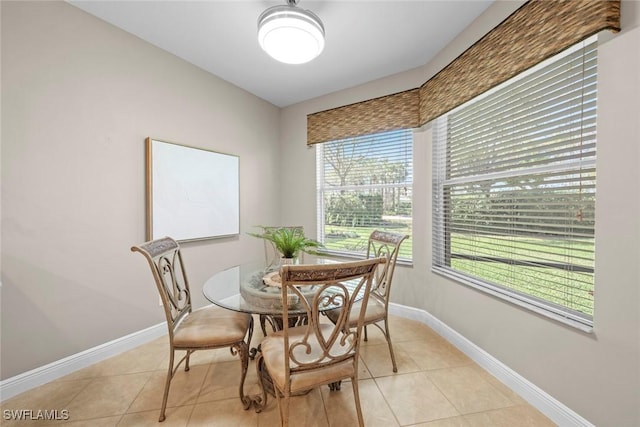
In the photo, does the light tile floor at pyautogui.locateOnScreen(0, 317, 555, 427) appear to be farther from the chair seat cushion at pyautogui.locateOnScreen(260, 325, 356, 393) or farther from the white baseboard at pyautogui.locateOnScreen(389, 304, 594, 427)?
the chair seat cushion at pyautogui.locateOnScreen(260, 325, 356, 393)

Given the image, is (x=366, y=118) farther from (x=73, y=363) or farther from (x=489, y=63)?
(x=73, y=363)

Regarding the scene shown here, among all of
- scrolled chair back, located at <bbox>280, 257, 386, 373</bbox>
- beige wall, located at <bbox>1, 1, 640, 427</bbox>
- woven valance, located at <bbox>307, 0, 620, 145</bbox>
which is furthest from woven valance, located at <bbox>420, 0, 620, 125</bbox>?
scrolled chair back, located at <bbox>280, 257, 386, 373</bbox>

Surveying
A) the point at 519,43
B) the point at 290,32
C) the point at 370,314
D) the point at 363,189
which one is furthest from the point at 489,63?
the point at 370,314

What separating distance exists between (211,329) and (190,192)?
153 centimetres

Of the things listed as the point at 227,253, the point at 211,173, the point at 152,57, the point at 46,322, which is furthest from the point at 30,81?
the point at 227,253

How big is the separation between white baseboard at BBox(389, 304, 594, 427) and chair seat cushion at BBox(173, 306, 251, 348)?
1738mm

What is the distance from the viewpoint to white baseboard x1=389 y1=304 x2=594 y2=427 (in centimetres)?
145

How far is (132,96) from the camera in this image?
226 cm

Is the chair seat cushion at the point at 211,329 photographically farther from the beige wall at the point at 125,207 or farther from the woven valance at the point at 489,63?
the woven valance at the point at 489,63

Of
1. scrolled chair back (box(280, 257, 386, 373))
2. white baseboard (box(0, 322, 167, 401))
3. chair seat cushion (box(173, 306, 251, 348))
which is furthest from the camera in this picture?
white baseboard (box(0, 322, 167, 401))

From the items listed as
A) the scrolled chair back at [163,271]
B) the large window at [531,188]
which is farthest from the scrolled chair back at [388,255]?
the scrolled chair back at [163,271]

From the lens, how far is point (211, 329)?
163 cm

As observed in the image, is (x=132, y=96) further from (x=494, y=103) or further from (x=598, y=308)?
(x=598, y=308)

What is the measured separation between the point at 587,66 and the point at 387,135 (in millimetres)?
1766
